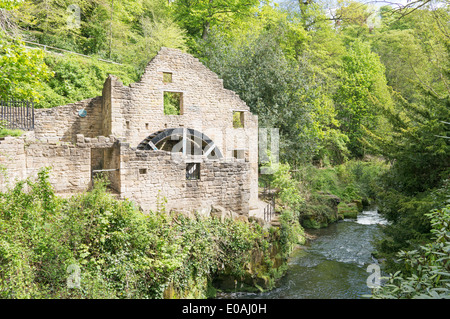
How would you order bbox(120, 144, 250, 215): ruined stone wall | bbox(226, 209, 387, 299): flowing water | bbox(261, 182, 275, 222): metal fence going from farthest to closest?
bbox(261, 182, 275, 222): metal fence < bbox(226, 209, 387, 299): flowing water < bbox(120, 144, 250, 215): ruined stone wall

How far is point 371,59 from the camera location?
23.5 meters

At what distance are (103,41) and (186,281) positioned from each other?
47.1 feet

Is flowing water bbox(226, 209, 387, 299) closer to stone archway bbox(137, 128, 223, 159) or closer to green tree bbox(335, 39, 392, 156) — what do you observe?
stone archway bbox(137, 128, 223, 159)

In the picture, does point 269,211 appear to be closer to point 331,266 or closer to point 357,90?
point 331,266

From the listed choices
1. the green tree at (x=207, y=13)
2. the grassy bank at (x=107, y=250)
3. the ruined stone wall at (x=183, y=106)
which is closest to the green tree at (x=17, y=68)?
the grassy bank at (x=107, y=250)

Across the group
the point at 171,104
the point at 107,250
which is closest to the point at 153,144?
the point at 107,250

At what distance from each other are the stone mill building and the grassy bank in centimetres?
90

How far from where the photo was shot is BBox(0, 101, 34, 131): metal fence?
8648 millimetres

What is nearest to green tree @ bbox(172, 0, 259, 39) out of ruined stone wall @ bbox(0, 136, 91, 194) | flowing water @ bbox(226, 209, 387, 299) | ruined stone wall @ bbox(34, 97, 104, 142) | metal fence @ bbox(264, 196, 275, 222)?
ruined stone wall @ bbox(34, 97, 104, 142)

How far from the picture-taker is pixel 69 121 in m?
10.9

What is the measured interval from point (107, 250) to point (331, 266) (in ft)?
22.4

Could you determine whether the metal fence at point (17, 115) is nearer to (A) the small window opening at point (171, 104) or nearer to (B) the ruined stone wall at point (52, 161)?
(B) the ruined stone wall at point (52, 161)

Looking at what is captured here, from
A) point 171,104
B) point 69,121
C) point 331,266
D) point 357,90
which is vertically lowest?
point 331,266

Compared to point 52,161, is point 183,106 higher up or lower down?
higher up
